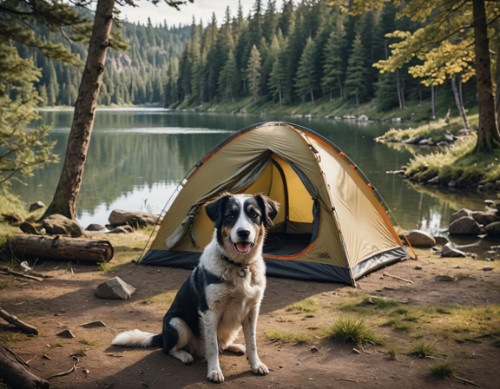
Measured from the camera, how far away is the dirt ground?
12.2 feet

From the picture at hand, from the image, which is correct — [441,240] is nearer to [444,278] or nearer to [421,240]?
[421,240]

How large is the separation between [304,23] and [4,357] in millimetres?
73631

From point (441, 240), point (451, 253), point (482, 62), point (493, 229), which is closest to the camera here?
point (451, 253)

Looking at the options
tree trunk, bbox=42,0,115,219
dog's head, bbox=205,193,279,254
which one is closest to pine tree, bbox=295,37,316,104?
tree trunk, bbox=42,0,115,219

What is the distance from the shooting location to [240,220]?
3693mm

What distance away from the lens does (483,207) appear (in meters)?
12.8

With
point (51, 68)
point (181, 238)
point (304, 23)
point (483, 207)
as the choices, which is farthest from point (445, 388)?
point (51, 68)

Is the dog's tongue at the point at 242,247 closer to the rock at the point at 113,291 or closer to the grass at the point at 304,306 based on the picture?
the grass at the point at 304,306

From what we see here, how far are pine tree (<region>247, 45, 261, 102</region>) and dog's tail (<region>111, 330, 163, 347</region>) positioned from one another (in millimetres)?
69590

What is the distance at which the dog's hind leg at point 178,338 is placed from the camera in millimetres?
3955

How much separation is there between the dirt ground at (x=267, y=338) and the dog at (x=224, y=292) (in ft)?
0.55

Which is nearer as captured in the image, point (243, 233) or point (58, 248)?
point (243, 233)

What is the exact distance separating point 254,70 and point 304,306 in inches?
2692

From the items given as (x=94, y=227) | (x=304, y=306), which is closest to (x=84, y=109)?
(x=94, y=227)
